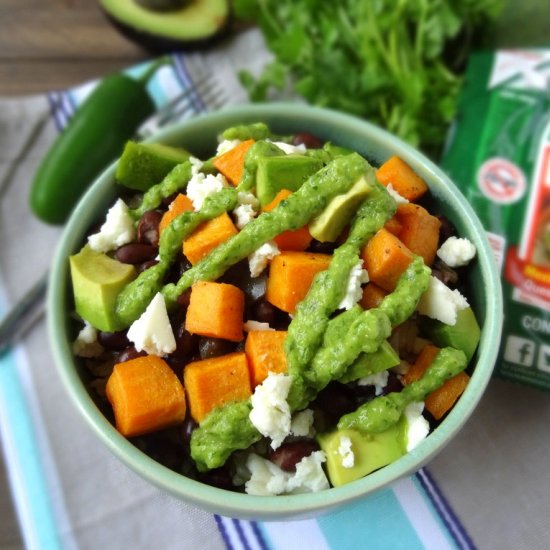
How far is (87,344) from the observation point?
1044 mm

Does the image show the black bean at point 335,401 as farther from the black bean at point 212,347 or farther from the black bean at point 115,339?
the black bean at point 115,339

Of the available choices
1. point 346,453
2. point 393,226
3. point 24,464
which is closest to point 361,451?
point 346,453

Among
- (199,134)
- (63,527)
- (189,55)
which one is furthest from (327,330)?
(189,55)

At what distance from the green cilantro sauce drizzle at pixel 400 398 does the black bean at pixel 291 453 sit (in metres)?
0.05

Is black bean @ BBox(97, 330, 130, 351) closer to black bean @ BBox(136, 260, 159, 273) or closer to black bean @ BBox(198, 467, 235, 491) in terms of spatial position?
black bean @ BBox(136, 260, 159, 273)

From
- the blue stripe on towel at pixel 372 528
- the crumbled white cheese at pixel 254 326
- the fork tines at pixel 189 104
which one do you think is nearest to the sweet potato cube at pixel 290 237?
the crumbled white cheese at pixel 254 326

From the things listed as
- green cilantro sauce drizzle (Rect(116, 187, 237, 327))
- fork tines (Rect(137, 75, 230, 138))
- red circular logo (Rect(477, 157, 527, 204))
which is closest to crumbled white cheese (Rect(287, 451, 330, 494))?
green cilantro sauce drizzle (Rect(116, 187, 237, 327))

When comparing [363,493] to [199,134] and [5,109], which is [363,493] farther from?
[5,109]

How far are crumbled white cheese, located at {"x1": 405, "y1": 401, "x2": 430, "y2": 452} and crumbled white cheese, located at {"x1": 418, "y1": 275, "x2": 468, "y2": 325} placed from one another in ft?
0.41

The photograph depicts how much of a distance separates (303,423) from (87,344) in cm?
35

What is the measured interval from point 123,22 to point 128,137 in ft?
1.12

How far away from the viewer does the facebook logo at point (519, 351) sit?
134cm

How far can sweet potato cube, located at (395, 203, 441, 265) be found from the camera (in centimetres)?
103

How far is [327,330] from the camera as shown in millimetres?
920
